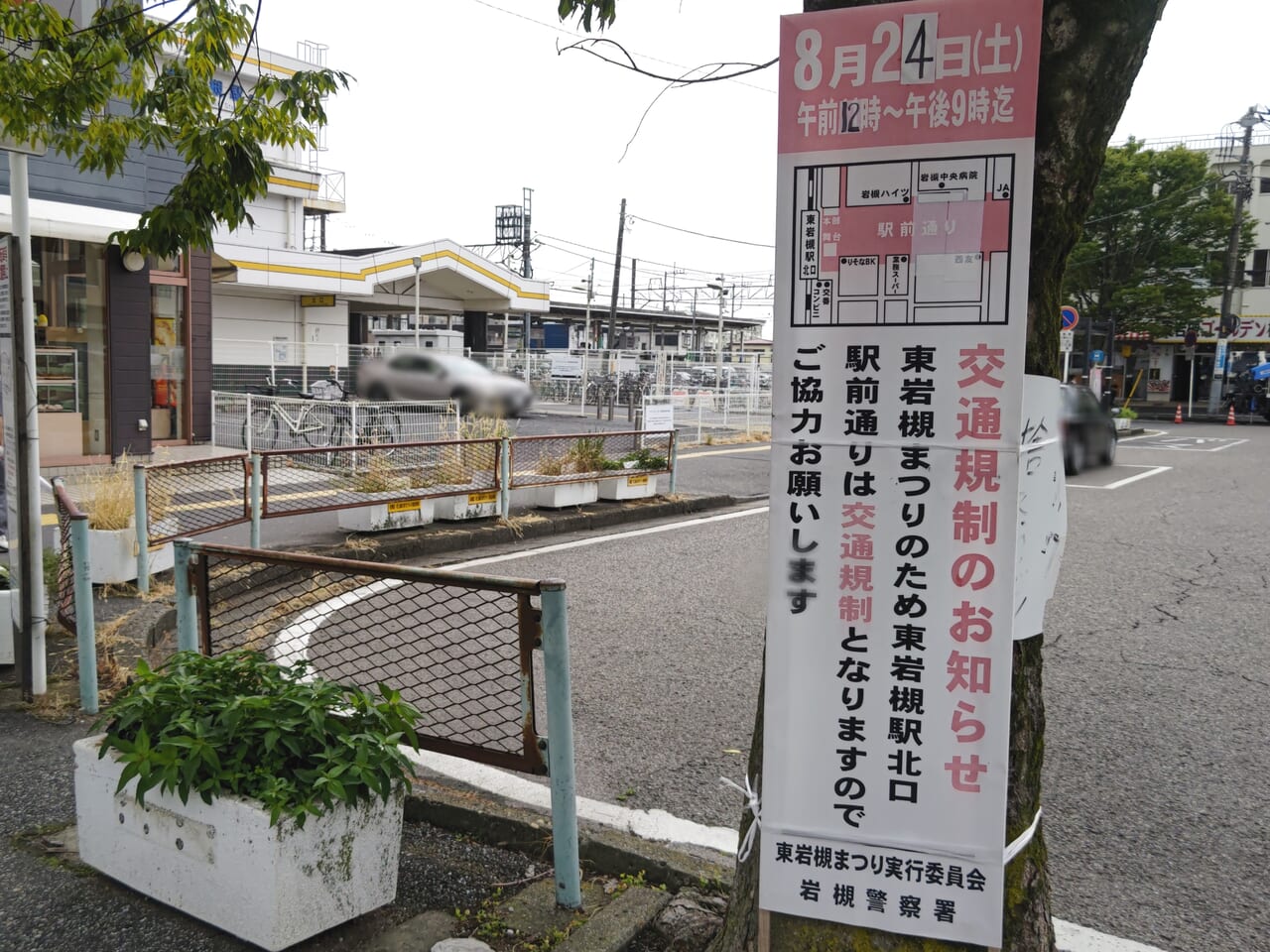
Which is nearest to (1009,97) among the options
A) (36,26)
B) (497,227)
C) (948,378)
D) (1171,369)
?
(948,378)

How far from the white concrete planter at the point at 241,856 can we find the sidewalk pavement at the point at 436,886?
93 mm

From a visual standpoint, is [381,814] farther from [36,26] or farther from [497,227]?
[36,26]

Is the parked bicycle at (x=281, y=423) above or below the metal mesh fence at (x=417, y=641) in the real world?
above

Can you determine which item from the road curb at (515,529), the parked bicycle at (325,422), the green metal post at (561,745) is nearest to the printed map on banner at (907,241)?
the green metal post at (561,745)

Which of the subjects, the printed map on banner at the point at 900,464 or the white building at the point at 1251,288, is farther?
the white building at the point at 1251,288

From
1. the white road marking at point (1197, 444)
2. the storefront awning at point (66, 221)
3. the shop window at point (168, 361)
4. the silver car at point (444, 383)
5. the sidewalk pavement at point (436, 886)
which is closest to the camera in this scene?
the silver car at point (444, 383)

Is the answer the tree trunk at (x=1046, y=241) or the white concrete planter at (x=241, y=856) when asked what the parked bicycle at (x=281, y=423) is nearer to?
the white concrete planter at (x=241, y=856)

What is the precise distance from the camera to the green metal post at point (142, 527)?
23.3 ft

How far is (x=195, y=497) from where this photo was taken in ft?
26.2

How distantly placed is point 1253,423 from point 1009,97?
1631 inches

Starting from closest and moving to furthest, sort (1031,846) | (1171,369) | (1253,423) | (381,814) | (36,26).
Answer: (1031,846), (381,814), (36,26), (1253,423), (1171,369)

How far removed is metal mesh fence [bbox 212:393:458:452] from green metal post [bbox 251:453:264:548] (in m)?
3.31

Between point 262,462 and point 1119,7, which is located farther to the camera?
point 262,462

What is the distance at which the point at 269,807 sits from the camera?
2803 mm
